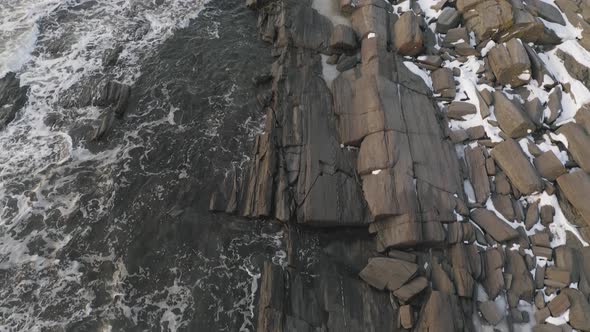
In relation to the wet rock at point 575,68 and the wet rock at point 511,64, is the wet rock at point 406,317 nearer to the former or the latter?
the wet rock at point 511,64

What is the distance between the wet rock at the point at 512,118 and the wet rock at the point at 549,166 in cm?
148

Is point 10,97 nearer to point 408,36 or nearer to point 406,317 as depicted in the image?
point 408,36

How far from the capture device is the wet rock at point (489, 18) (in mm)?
20797

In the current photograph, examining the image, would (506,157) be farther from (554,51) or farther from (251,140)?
(251,140)

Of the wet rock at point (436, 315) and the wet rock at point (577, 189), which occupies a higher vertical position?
the wet rock at point (577, 189)

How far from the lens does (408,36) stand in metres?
22.1

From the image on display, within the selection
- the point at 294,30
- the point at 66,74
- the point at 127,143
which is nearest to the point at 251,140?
the point at 127,143

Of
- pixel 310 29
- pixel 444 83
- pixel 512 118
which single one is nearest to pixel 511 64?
pixel 512 118

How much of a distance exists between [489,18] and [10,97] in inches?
1051

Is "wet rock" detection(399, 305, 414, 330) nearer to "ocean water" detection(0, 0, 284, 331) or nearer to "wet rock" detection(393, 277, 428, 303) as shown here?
"wet rock" detection(393, 277, 428, 303)

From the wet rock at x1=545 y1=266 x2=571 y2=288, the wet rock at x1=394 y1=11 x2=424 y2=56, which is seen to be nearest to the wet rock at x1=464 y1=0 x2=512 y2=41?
the wet rock at x1=394 y1=11 x2=424 y2=56

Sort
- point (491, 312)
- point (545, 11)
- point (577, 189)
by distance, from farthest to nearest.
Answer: point (545, 11) → point (577, 189) → point (491, 312)

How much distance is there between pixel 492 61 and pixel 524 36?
93.5 inches

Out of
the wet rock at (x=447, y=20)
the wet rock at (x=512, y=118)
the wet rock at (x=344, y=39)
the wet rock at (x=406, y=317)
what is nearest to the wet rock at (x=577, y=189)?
the wet rock at (x=512, y=118)
